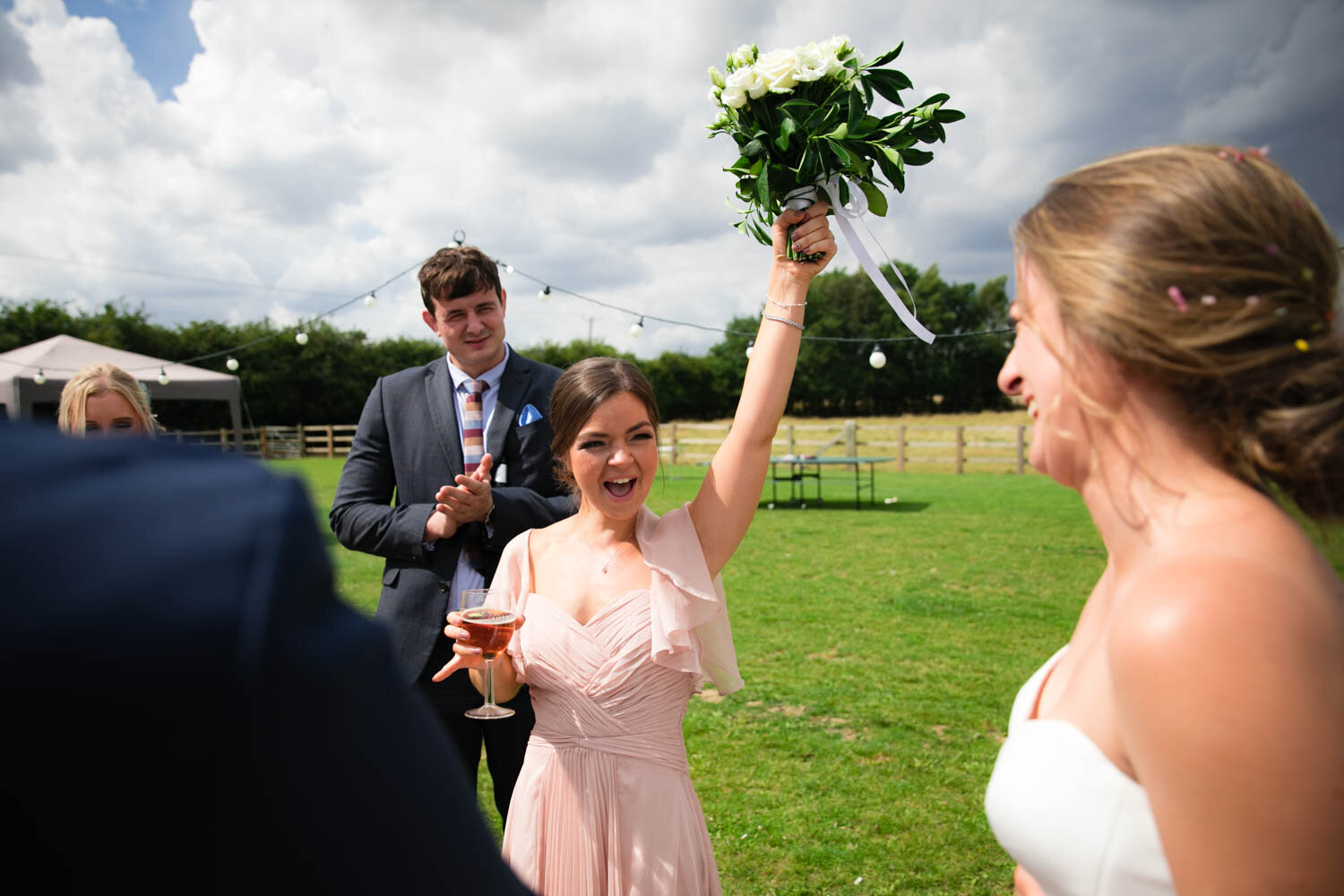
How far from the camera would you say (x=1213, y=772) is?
1089 mm

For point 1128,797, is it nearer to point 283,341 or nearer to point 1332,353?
point 1332,353

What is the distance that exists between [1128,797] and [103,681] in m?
1.34

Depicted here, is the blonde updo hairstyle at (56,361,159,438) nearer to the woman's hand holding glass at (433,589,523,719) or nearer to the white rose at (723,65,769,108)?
the woman's hand holding glass at (433,589,523,719)

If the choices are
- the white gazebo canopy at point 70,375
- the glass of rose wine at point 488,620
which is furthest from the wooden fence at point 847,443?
the glass of rose wine at point 488,620

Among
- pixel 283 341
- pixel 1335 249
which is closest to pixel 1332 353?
pixel 1335 249

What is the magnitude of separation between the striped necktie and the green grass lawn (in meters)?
0.65

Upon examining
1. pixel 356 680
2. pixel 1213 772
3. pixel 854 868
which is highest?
pixel 356 680

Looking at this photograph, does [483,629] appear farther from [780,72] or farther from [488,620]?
[780,72]

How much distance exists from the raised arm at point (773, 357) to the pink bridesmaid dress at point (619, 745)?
0.27 meters

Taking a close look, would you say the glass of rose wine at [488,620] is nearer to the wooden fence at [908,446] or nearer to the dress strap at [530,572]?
the dress strap at [530,572]

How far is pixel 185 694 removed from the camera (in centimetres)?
48

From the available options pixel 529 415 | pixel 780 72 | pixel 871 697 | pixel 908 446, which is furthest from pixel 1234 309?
pixel 908 446

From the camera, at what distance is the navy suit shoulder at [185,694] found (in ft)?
1.53

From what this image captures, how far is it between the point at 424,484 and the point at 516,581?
3.55 ft
